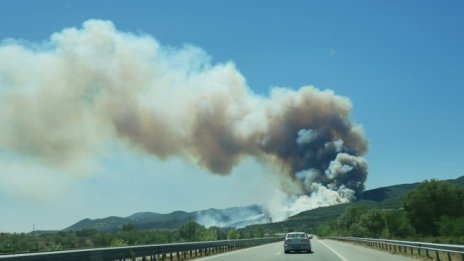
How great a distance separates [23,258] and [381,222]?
470ft

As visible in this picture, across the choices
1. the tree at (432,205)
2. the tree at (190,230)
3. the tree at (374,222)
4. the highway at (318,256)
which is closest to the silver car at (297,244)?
the highway at (318,256)

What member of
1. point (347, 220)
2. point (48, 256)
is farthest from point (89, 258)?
point (347, 220)

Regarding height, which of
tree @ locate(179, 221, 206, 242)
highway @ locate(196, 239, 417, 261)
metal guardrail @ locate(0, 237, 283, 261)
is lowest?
highway @ locate(196, 239, 417, 261)

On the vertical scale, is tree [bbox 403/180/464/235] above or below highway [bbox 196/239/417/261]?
above

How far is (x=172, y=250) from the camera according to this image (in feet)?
114

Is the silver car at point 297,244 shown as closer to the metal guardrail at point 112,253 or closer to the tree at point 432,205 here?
the metal guardrail at point 112,253

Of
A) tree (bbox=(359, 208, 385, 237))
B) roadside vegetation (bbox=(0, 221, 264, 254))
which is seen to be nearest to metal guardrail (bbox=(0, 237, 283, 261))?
roadside vegetation (bbox=(0, 221, 264, 254))

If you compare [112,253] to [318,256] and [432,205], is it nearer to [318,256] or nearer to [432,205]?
[318,256]

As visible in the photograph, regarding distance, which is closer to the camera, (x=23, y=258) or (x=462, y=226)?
(x=23, y=258)

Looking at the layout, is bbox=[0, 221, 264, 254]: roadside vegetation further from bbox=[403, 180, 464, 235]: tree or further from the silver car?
the silver car

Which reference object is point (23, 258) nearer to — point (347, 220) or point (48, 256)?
point (48, 256)

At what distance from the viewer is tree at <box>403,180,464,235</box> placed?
116 meters

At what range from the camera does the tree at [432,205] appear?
379 ft

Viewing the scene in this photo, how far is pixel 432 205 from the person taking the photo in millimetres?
116062
